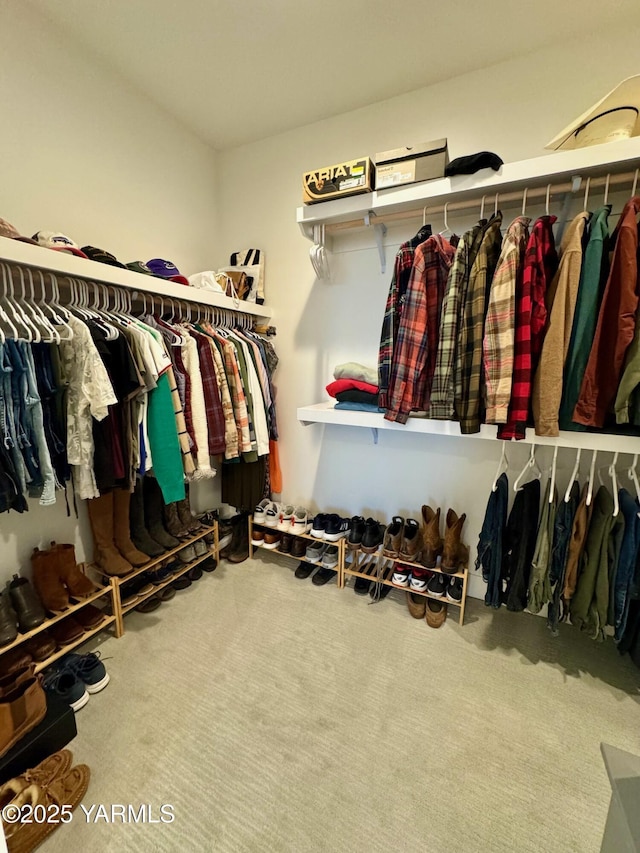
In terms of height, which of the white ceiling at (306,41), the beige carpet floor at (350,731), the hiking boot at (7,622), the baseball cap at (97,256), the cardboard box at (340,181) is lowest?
the beige carpet floor at (350,731)

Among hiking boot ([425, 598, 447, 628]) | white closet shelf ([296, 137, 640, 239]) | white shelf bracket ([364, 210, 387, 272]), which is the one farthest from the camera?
hiking boot ([425, 598, 447, 628])

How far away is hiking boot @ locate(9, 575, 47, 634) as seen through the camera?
1435 millimetres

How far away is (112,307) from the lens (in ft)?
5.41

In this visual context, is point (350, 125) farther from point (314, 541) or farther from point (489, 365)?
point (314, 541)

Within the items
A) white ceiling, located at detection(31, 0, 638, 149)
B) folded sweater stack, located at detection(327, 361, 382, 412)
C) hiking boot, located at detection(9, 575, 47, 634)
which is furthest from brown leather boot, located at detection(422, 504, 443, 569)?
white ceiling, located at detection(31, 0, 638, 149)

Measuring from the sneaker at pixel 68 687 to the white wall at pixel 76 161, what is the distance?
19.5 inches

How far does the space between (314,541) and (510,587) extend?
44.9 inches

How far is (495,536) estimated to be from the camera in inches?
65.3

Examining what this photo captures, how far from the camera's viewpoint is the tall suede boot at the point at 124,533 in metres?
1.85

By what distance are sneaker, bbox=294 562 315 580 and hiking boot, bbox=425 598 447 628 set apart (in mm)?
769

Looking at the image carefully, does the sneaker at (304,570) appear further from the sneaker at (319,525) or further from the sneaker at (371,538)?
the sneaker at (371,538)

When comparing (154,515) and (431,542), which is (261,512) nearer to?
(154,515)

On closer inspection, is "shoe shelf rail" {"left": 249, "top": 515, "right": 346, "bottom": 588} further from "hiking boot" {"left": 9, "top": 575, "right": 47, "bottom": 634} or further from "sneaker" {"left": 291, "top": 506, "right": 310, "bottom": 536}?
"hiking boot" {"left": 9, "top": 575, "right": 47, "bottom": 634}

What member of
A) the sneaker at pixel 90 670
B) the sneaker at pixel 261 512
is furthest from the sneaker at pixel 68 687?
the sneaker at pixel 261 512
